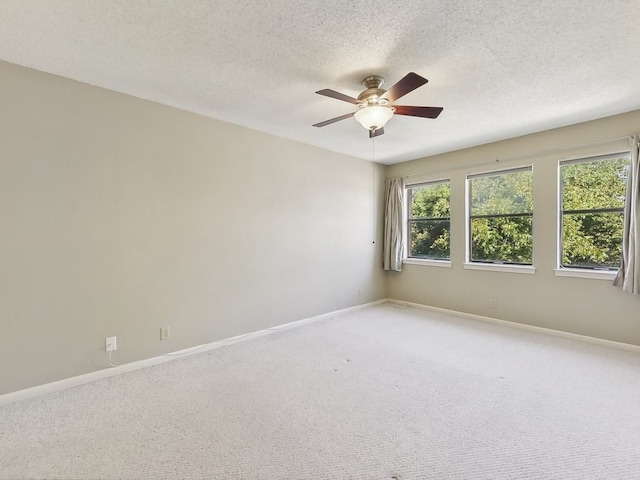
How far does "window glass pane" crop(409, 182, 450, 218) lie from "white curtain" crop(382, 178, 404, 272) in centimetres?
24

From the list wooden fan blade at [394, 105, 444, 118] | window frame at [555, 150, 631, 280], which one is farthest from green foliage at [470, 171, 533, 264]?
wooden fan blade at [394, 105, 444, 118]

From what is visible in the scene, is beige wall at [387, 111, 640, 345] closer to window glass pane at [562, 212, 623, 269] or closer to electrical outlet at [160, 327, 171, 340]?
window glass pane at [562, 212, 623, 269]

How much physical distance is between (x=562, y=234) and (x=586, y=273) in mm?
511

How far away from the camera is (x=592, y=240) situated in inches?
139

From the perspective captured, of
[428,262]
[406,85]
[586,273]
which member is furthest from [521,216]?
[406,85]

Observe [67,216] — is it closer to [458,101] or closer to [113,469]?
[113,469]

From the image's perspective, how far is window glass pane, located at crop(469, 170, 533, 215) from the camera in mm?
3982

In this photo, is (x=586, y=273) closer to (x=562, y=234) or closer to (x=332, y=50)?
(x=562, y=234)

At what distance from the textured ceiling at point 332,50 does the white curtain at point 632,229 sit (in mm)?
604

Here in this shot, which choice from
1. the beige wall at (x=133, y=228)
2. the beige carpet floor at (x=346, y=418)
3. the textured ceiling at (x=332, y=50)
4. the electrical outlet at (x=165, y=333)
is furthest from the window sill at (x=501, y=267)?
the electrical outlet at (x=165, y=333)

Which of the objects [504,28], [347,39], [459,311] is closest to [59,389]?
[347,39]

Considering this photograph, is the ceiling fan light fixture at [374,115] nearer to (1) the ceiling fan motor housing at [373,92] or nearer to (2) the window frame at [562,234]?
(1) the ceiling fan motor housing at [373,92]

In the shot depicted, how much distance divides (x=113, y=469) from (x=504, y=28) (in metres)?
3.38

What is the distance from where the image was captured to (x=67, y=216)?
2473mm
